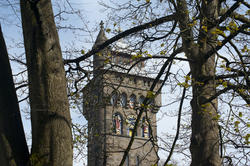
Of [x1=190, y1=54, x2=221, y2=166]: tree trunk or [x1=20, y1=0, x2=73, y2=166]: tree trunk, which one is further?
[x1=190, y1=54, x2=221, y2=166]: tree trunk

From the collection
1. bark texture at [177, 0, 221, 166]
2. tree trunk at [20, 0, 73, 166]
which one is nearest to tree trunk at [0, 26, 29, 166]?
tree trunk at [20, 0, 73, 166]

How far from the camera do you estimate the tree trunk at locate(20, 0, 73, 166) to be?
9.60ft

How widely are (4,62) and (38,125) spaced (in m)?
0.65

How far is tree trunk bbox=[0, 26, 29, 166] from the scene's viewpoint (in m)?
2.84

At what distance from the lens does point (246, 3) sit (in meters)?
6.26

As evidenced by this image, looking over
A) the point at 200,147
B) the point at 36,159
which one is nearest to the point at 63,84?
the point at 36,159

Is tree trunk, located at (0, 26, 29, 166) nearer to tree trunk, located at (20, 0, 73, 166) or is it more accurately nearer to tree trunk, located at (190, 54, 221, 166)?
tree trunk, located at (20, 0, 73, 166)

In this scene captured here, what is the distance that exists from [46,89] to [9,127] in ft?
→ 1.45

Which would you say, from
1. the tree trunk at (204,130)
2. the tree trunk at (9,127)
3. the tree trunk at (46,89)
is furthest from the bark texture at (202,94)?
the tree trunk at (9,127)

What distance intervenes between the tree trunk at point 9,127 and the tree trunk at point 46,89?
107 mm

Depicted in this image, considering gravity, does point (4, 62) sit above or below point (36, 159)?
above

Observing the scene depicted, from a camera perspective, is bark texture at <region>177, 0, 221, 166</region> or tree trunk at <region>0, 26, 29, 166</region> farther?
bark texture at <region>177, 0, 221, 166</region>

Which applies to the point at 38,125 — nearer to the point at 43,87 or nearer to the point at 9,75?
the point at 43,87

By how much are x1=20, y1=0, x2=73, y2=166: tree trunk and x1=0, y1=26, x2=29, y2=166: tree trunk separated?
0.11 m
